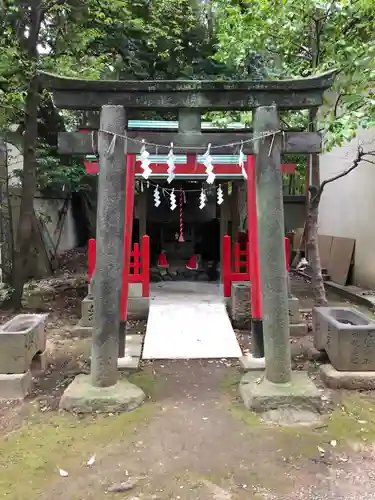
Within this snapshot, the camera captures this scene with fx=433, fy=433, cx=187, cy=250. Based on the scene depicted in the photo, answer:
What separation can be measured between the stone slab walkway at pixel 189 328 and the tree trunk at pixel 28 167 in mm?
2932

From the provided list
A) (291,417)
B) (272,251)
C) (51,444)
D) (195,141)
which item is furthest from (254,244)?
(51,444)

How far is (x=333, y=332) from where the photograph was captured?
5.73m

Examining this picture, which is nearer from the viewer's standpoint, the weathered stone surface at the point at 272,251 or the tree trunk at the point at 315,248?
the weathered stone surface at the point at 272,251

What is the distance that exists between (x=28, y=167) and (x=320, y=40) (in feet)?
21.3

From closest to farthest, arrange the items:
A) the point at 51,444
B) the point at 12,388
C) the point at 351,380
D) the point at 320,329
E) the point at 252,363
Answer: the point at 51,444 → the point at 12,388 → the point at 351,380 → the point at 252,363 → the point at 320,329

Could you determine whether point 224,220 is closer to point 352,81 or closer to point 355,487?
point 352,81

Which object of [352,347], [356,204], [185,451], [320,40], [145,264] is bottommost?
[185,451]

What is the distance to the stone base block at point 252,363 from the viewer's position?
6.13 metres

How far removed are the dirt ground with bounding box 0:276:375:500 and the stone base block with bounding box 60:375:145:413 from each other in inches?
4.2

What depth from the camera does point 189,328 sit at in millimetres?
7902

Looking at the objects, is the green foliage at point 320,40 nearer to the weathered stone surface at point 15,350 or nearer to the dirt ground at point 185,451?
the dirt ground at point 185,451

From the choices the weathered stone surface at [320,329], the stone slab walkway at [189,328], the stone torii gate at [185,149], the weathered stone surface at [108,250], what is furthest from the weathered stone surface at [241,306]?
the weathered stone surface at [108,250]

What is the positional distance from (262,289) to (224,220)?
5907 millimetres

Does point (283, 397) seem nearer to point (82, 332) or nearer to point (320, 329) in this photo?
point (320, 329)
